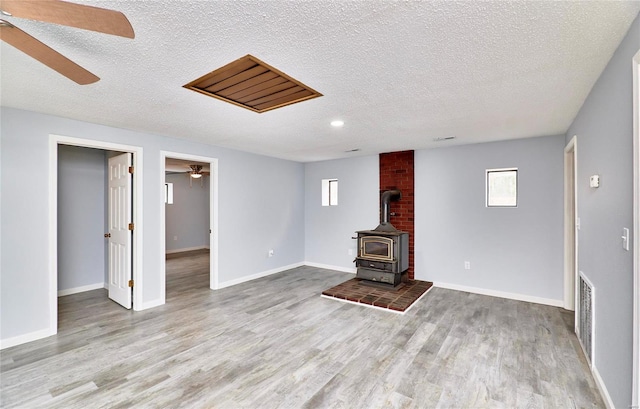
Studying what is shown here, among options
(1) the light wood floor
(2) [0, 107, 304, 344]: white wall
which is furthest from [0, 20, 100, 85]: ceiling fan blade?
(1) the light wood floor

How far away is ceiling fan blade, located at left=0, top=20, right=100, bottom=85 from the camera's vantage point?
3.95ft

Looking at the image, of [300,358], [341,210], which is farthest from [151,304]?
[341,210]

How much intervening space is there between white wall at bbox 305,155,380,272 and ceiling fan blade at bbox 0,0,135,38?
15.5 feet

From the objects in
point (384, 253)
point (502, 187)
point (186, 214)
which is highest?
point (502, 187)

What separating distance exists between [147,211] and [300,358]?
9.12 feet

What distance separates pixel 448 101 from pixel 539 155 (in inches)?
92.7

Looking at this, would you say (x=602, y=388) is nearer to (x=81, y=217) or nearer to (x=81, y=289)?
(x=81, y=289)

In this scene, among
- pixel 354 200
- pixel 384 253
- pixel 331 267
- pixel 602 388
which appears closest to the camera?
pixel 602 388

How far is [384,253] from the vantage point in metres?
4.57

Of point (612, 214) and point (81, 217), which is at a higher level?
point (612, 214)

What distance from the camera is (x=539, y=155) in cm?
399

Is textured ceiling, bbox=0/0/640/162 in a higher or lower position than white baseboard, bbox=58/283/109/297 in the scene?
higher

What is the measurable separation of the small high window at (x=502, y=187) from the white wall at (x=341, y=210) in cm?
184

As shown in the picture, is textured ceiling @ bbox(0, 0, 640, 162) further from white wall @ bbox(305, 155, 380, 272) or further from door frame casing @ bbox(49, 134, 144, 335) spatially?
white wall @ bbox(305, 155, 380, 272)
